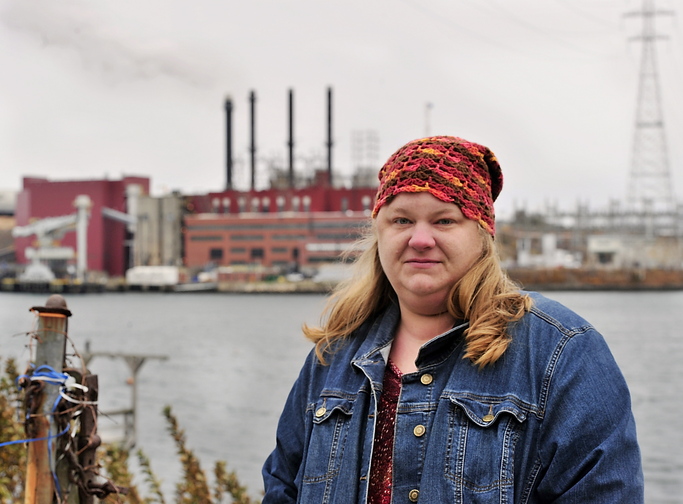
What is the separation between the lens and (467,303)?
1445 millimetres

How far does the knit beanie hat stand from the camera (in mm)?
1451

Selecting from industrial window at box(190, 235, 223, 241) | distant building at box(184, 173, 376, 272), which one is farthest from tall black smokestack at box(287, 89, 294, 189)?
industrial window at box(190, 235, 223, 241)

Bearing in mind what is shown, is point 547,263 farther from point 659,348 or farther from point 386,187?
point 386,187

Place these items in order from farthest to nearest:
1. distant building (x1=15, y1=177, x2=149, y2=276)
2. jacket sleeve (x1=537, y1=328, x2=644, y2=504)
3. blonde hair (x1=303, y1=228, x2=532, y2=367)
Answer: distant building (x1=15, y1=177, x2=149, y2=276) < blonde hair (x1=303, y1=228, x2=532, y2=367) < jacket sleeve (x1=537, y1=328, x2=644, y2=504)

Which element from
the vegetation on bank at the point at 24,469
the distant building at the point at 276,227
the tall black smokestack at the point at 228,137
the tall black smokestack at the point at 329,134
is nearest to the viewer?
the vegetation on bank at the point at 24,469

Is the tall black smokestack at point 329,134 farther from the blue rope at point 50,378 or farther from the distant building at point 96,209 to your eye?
the blue rope at point 50,378

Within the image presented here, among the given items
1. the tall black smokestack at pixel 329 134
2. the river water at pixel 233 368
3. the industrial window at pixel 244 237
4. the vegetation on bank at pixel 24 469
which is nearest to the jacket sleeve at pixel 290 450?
the river water at pixel 233 368

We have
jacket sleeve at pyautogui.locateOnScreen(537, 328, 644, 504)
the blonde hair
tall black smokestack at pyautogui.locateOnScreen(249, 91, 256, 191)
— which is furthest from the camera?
tall black smokestack at pyautogui.locateOnScreen(249, 91, 256, 191)

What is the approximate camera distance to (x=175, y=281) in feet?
212

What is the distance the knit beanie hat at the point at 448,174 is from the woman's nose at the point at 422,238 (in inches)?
2.5

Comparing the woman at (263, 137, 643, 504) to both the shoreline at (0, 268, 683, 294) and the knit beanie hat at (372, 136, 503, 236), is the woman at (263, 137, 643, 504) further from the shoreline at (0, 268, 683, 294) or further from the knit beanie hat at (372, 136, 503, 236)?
the shoreline at (0, 268, 683, 294)

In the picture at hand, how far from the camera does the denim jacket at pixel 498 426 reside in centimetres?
128

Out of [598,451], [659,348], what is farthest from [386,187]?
[659,348]

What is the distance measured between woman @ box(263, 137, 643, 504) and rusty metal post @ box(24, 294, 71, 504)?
1.74 feet
